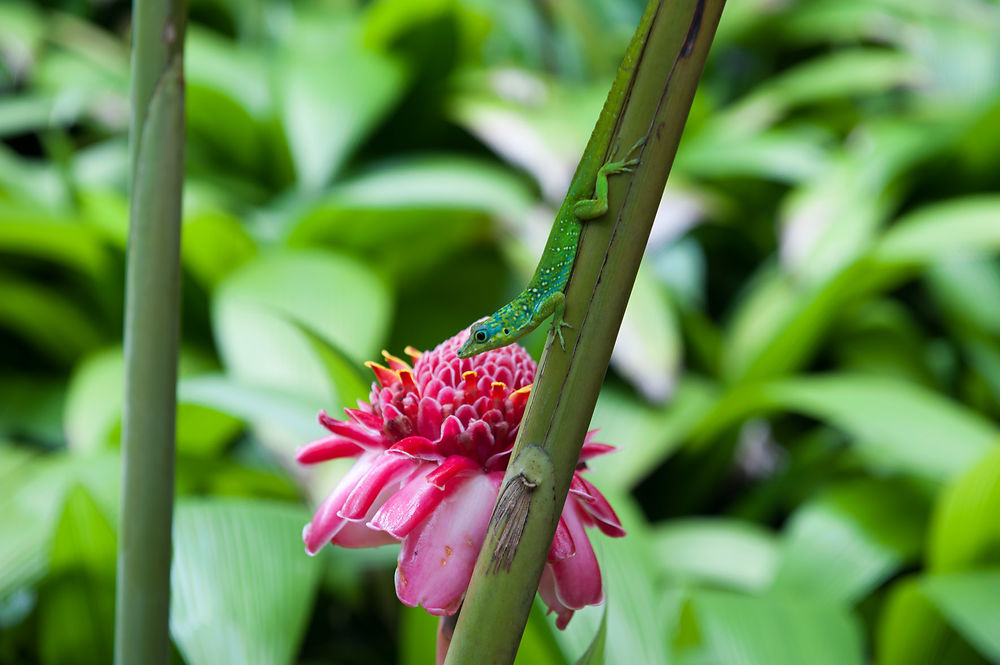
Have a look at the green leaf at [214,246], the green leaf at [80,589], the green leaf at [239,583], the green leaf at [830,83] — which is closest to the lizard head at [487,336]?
the green leaf at [239,583]

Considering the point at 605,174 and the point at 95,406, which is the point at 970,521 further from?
the point at 95,406

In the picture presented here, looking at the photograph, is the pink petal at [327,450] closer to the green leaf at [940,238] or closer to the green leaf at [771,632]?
the green leaf at [771,632]

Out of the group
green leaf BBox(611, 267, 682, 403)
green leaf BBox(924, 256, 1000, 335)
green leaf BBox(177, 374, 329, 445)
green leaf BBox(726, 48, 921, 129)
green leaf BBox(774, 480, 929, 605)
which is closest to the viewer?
green leaf BBox(177, 374, 329, 445)

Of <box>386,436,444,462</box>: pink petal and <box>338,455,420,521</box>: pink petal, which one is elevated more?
<box>386,436,444,462</box>: pink petal

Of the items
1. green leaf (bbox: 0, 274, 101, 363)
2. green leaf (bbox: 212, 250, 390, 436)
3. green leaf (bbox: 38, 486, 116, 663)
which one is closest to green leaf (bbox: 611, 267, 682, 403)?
green leaf (bbox: 212, 250, 390, 436)

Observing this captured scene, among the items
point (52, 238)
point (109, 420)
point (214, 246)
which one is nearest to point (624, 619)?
point (109, 420)

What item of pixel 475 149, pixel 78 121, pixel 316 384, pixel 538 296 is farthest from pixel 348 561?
pixel 78 121

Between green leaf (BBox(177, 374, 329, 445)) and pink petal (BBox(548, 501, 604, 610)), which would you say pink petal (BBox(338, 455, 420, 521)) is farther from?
green leaf (BBox(177, 374, 329, 445))
